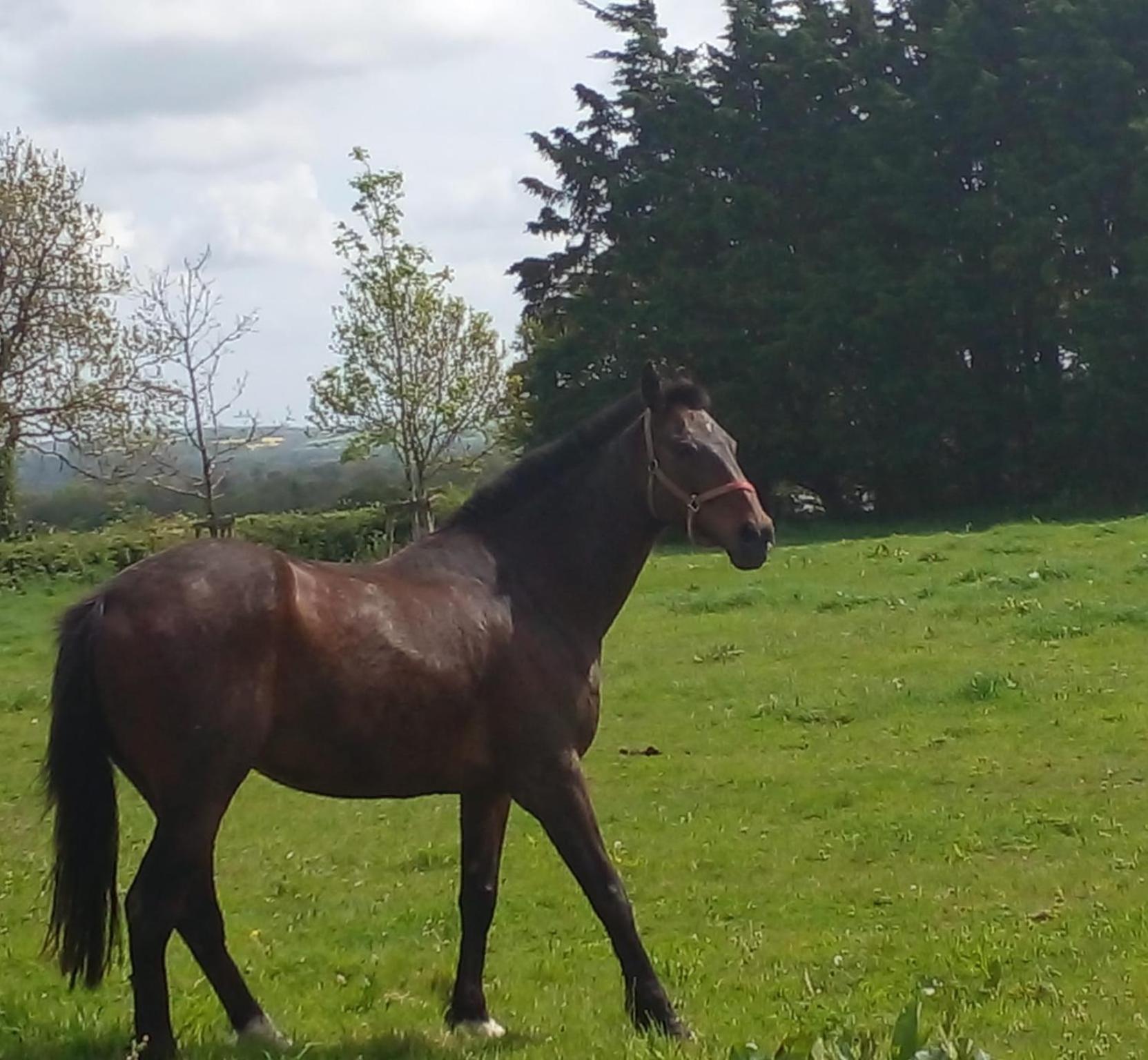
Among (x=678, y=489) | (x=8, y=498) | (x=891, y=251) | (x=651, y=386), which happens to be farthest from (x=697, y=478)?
(x=8, y=498)

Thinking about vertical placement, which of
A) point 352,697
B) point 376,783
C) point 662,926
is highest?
A: point 352,697

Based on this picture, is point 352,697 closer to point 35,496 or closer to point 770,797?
point 770,797

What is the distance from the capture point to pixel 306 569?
5.77 m

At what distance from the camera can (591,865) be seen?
19.3 feet

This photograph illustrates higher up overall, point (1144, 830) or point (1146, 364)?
point (1146, 364)

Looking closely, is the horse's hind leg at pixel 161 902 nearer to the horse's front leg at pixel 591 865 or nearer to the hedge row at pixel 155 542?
the horse's front leg at pixel 591 865

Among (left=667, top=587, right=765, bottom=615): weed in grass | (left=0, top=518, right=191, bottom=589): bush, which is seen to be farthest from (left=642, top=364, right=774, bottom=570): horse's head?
(left=0, top=518, right=191, bottom=589): bush

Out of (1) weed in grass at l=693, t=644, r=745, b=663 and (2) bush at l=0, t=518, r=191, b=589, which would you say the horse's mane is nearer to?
(1) weed in grass at l=693, t=644, r=745, b=663

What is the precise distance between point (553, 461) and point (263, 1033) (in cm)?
256

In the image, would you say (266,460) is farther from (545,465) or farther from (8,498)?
(545,465)

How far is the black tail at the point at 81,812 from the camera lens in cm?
539

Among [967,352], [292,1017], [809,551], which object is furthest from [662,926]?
[967,352]

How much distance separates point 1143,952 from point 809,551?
55.5 feet

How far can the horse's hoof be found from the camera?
5969 mm
